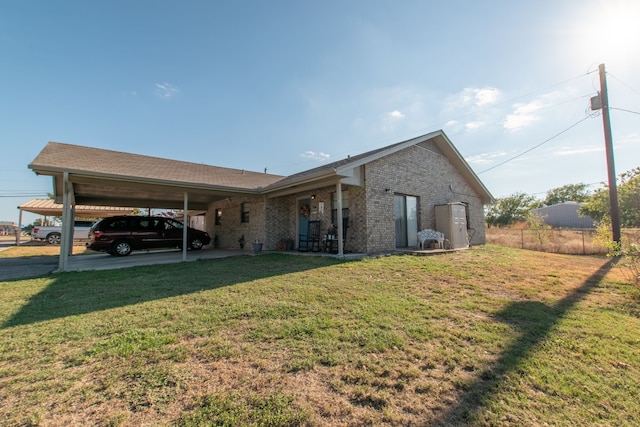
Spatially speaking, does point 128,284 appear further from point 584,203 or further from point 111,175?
point 584,203

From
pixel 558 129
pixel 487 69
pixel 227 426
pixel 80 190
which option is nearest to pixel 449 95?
pixel 487 69

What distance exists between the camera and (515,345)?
2682mm

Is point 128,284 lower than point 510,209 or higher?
lower

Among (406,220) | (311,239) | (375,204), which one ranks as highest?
(375,204)

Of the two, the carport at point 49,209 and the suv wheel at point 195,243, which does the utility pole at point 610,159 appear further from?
the carport at point 49,209

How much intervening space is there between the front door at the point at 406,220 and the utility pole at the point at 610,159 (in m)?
5.83

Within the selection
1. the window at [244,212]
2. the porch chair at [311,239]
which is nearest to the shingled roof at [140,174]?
the porch chair at [311,239]

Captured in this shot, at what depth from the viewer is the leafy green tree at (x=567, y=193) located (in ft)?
147

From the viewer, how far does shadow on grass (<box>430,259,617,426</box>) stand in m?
1.77

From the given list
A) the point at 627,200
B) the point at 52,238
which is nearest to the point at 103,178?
the point at 52,238

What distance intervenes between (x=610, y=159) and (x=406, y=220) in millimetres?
6572

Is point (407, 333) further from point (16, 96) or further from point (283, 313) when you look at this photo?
point (16, 96)

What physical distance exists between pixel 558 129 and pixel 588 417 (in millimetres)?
15271

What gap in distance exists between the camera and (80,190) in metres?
10.7
